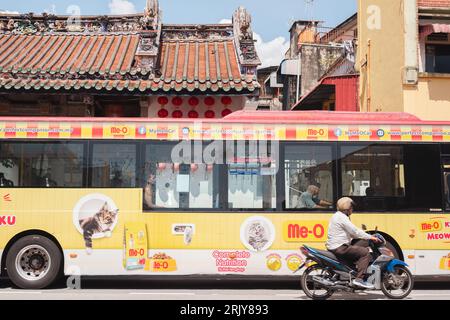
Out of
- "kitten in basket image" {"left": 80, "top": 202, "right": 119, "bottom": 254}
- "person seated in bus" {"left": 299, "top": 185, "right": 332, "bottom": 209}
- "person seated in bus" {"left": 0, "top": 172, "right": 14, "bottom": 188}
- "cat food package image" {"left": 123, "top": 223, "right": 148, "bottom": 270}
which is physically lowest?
"cat food package image" {"left": 123, "top": 223, "right": 148, "bottom": 270}

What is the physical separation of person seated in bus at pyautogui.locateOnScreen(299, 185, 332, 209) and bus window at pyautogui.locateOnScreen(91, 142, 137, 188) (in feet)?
10.5

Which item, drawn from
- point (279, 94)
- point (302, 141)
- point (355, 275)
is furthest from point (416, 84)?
point (279, 94)

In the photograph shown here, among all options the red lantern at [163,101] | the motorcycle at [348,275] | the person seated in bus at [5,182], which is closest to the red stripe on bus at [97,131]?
the person seated in bus at [5,182]

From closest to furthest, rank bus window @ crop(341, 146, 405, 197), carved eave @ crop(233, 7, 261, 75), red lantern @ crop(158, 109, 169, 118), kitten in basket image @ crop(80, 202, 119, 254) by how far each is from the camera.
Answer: kitten in basket image @ crop(80, 202, 119, 254) < bus window @ crop(341, 146, 405, 197) < carved eave @ crop(233, 7, 261, 75) < red lantern @ crop(158, 109, 169, 118)

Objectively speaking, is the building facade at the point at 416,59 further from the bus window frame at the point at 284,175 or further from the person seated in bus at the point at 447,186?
the bus window frame at the point at 284,175

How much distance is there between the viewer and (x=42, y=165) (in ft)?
32.6

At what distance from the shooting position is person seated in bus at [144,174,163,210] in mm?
9938

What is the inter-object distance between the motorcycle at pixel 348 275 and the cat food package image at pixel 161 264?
2.54 metres

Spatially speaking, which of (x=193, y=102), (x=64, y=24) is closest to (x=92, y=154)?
(x=193, y=102)

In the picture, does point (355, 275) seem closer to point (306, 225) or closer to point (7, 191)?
point (306, 225)

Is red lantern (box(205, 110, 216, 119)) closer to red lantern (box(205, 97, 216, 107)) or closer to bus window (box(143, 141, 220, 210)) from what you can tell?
red lantern (box(205, 97, 216, 107))

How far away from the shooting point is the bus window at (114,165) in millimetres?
9945

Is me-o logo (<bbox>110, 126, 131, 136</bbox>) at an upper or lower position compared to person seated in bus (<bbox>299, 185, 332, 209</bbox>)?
upper

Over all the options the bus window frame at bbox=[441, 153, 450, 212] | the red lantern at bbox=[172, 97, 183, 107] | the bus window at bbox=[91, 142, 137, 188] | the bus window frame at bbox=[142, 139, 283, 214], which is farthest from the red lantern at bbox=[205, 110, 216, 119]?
the bus window frame at bbox=[441, 153, 450, 212]
